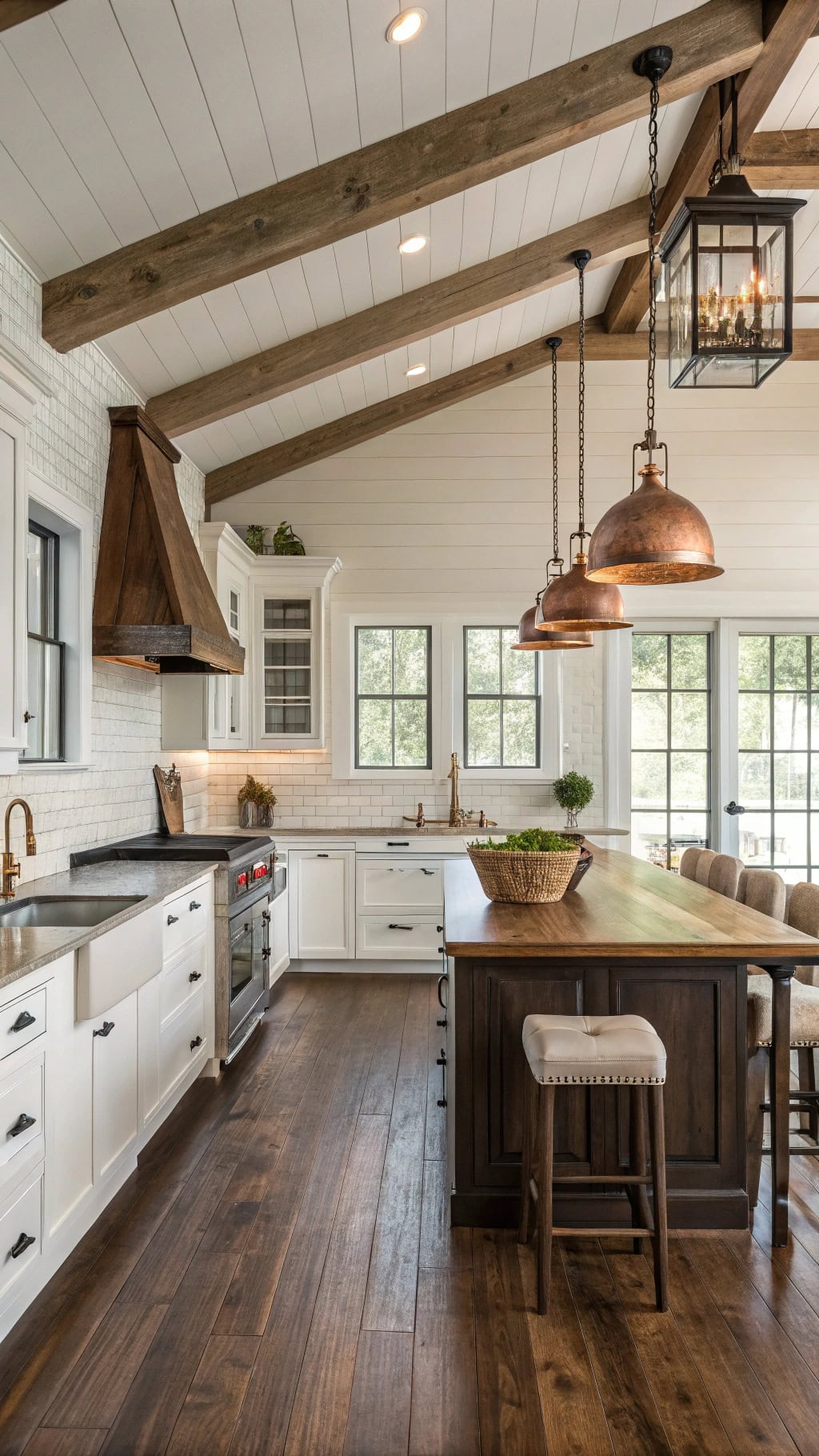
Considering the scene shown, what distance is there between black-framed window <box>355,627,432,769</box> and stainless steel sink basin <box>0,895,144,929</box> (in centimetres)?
353

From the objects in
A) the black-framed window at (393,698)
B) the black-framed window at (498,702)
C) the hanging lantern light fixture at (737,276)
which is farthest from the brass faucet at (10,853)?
the black-framed window at (498,702)

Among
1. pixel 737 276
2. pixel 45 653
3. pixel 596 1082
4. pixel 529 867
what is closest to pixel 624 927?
pixel 529 867

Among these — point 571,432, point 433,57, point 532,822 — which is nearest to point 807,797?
point 532,822

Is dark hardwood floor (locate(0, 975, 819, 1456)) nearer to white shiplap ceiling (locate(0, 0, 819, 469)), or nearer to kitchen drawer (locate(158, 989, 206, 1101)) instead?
kitchen drawer (locate(158, 989, 206, 1101))

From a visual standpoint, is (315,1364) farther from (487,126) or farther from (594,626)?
(487,126)

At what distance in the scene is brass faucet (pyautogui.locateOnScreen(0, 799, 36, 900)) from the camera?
126 inches

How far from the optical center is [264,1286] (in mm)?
2564

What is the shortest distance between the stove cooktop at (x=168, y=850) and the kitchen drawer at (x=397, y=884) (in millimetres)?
1161

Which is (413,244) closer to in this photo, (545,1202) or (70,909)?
(70,909)

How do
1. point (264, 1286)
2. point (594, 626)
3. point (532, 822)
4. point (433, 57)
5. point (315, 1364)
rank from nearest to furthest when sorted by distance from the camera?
point (315, 1364) < point (264, 1286) < point (433, 57) < point (594, 626) < point (532, 822)

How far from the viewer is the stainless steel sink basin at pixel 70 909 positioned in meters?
3.20

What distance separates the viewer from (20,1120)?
230 cm

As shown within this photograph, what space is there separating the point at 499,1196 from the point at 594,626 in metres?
2.19

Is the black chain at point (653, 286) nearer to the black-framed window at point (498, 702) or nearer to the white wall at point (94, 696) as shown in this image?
the white wall at point (94, 696)
